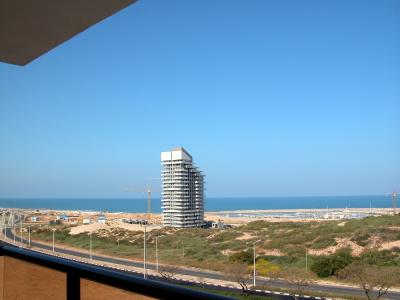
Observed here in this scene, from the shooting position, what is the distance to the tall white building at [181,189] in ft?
136

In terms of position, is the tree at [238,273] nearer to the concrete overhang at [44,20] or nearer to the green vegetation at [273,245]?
the green vegetation at [273,245]

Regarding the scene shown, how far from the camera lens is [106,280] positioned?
47.0 inches

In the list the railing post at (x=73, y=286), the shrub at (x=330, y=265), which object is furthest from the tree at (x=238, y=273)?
the railing post at (x=73, y=286)

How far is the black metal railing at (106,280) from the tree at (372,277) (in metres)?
13.1

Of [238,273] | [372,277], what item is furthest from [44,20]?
A: [238,273]

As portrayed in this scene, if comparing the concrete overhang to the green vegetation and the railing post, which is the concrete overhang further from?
the green vegetation

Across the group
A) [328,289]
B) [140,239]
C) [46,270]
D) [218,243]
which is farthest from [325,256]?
[46,270]

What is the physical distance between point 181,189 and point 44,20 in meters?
41.1

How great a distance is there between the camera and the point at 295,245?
2238cm

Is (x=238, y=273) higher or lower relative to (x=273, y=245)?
lower

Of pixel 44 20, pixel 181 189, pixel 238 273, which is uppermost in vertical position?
pixel 44 20

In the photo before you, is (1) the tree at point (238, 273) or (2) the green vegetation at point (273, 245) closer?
(1) the tree at point (238, 273)

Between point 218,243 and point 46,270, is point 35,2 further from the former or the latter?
point 218,243

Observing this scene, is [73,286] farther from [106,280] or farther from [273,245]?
[273,245]
